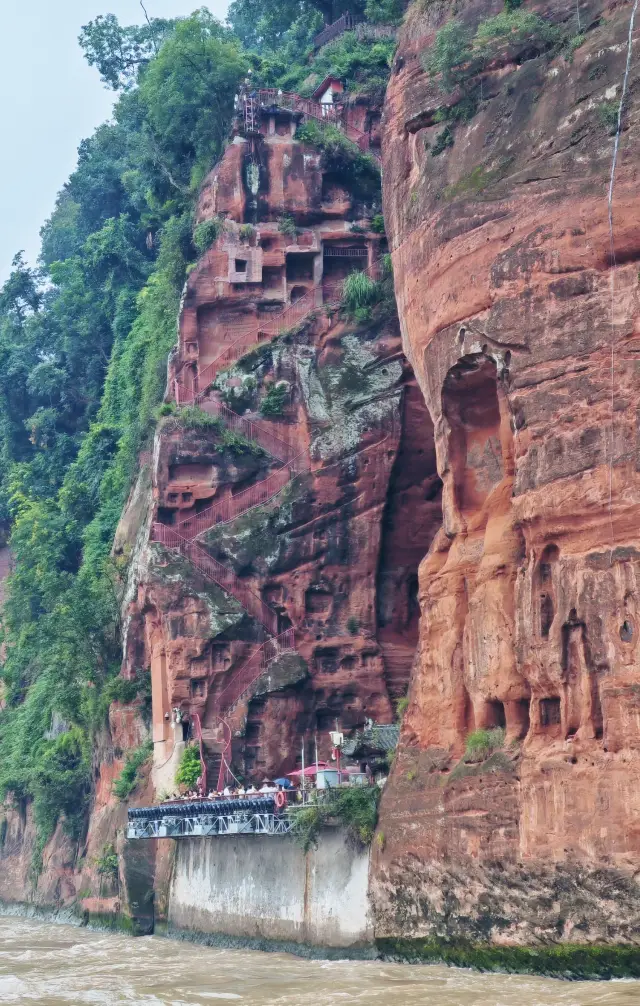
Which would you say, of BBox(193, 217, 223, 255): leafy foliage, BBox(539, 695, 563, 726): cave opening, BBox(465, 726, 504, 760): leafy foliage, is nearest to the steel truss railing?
BBox(465, 726, 504, 760): leafy foliage

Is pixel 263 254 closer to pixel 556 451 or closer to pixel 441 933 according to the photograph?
pixel 556 451

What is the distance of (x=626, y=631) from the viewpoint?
3117cm

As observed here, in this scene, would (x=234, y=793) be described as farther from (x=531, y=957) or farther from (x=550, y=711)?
(x=531, y=957)

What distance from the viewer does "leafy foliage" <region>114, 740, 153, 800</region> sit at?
51.5 metres

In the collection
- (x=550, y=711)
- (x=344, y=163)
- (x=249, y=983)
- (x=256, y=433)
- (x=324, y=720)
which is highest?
(x=344, y=163)

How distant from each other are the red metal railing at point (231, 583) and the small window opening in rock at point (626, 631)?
65.8ft

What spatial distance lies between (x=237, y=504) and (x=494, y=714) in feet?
57.5

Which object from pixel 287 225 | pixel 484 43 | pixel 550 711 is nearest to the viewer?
pixel 550 711

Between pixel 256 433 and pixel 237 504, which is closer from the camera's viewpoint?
pixel 237 504

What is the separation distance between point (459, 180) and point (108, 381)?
37.4 metres

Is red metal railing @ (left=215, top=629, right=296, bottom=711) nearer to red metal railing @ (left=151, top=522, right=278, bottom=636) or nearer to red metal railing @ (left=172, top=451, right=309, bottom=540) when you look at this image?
red metal railing @ (left=151, top=522, right=278, bottom=636)

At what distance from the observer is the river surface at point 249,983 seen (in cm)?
3030

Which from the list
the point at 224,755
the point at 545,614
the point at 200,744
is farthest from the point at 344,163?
the point at 545,614

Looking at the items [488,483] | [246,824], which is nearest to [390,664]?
[246,824]
